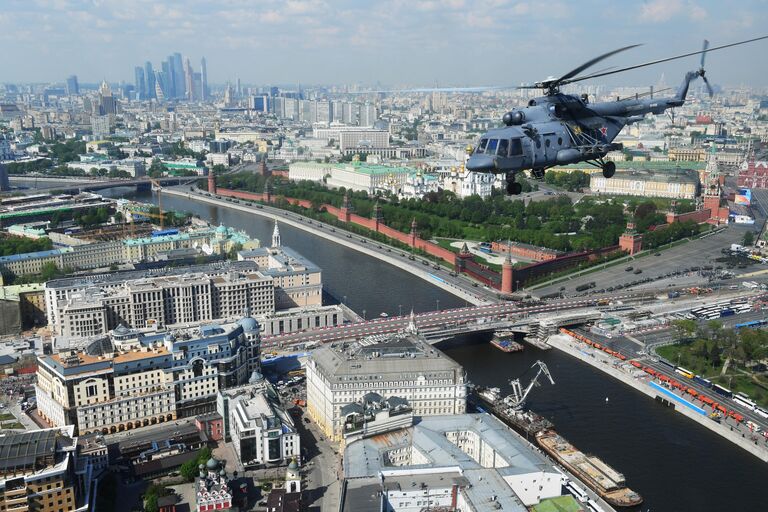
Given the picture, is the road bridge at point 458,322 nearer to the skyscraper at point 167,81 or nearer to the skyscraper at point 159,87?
the skyscraper at point 159,87

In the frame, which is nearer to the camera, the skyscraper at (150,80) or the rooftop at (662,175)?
the rooftop at (662,175)

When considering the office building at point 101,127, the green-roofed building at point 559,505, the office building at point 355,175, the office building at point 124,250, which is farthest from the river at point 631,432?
the office building at point 101,127

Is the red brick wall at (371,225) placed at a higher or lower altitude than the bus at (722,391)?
higher

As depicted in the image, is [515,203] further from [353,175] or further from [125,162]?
[125,162]

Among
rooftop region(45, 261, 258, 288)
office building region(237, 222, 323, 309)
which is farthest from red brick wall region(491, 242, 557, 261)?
rooftop region(45, 261, 258, 288)

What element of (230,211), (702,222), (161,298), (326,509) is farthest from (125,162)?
(326,509)

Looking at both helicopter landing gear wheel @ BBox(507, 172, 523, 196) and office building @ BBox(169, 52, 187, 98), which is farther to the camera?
office building @ BBox(169, 52, 187, 98)

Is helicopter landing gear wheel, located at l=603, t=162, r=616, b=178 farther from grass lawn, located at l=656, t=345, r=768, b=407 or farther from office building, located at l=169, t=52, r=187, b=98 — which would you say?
office building, located at l=169, t=52, r=187, b=98
